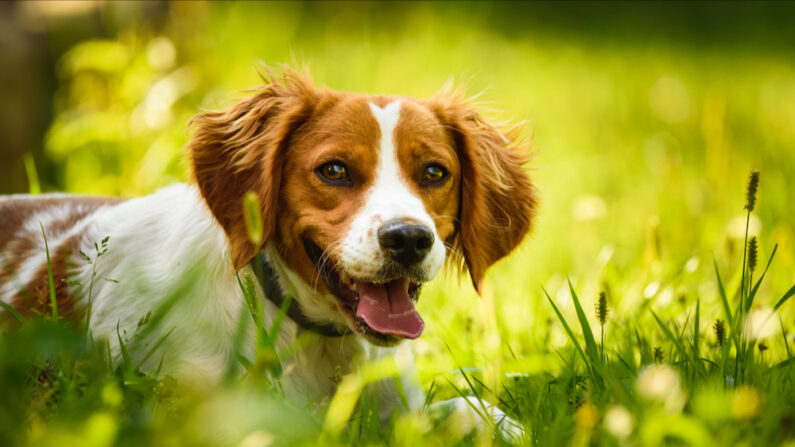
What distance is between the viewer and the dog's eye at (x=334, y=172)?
2.86 meters

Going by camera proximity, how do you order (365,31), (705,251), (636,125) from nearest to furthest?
(705,251)
(636,125)
(365,31)

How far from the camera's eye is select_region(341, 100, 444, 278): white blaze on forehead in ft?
8.62

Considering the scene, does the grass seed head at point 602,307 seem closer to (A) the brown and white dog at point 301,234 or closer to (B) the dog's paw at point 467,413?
(B) the dog's paw at point 467,413

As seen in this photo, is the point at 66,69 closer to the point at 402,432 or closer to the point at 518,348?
the point at 518,348

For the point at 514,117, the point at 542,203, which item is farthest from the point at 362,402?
the point at 514,117

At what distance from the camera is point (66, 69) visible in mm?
5562

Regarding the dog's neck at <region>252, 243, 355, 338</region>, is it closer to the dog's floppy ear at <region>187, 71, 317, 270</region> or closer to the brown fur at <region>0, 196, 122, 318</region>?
the dog's floppy ear at <region>187, 71, 317, 270</region>

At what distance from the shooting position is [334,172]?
2863mm

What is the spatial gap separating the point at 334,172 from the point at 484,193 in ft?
2.06

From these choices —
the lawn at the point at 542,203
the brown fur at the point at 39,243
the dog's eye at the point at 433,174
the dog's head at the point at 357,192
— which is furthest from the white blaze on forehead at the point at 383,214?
the brown fur at the point at 39,243

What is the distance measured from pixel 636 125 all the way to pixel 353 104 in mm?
5405

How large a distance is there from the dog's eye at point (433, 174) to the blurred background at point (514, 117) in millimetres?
525

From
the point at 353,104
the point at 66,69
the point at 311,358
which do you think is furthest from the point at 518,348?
the point at 66,69

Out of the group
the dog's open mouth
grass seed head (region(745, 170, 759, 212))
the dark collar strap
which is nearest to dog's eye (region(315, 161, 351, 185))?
the dog's open mouth
